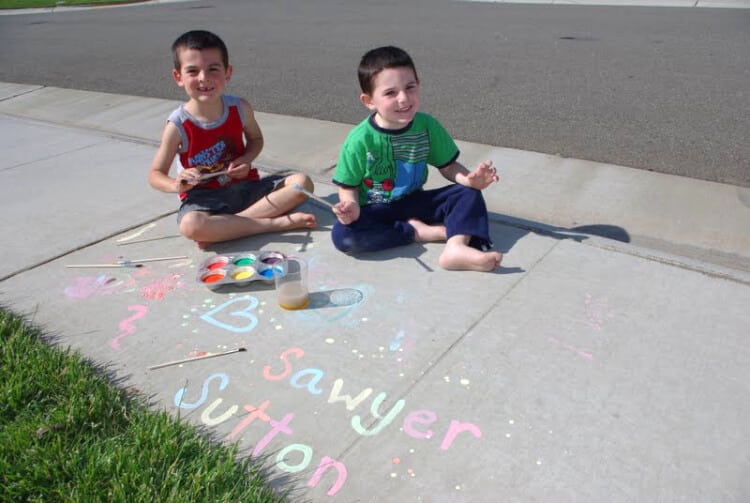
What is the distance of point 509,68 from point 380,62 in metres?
5.10

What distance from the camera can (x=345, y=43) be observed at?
1019cm

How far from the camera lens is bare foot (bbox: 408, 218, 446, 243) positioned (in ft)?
10.3

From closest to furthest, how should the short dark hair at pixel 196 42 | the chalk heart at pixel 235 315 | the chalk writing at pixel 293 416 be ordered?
the chalk writing at pixel 293 416
the chalk heart at pixel 235 315
the short dark hair at pixel 196 42

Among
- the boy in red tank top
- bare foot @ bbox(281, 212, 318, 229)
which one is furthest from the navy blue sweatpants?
the boy in red tank top

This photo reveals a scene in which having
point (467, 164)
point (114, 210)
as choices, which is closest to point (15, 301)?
point (114, 210)

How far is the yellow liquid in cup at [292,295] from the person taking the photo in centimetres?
266

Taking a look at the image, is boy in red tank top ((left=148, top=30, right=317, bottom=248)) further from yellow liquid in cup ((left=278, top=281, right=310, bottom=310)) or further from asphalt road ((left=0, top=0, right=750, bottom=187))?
asphalt road ((left=0, top=0, right=750, bottom=187))

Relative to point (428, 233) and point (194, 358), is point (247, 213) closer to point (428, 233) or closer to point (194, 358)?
point (428, 233)

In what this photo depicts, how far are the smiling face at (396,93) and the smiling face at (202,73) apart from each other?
86cm

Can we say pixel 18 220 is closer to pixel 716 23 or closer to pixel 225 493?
pixel 225 493

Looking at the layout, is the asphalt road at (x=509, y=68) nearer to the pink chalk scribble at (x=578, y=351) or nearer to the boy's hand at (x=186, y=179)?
the pink chalk scribble at (x=578, y=351)

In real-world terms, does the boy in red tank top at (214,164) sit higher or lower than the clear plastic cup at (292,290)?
higher

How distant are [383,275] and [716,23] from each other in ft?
34.4

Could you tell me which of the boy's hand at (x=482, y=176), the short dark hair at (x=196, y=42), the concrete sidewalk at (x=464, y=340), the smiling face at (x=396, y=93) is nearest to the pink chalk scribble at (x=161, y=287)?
the concrete sidewalk at (x=464, y=340)
